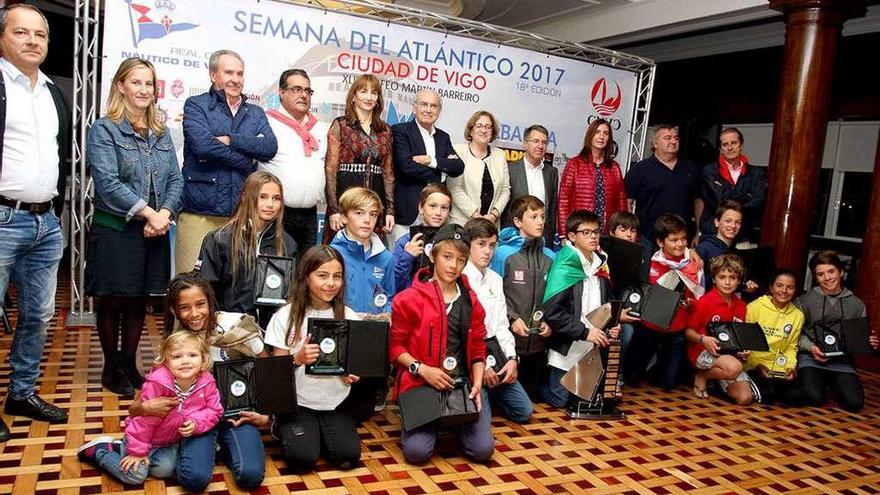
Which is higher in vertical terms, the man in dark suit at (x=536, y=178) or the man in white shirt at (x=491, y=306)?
the man in dark suit at (x=536, y=178)

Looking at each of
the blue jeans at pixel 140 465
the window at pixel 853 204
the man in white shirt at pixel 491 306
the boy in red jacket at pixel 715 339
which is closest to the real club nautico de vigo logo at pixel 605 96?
the boy in red jacket at pixel 715 339

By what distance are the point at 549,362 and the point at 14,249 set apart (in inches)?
103

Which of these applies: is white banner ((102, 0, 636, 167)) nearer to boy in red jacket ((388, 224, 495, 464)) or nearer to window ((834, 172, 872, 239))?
boy in red jacket ((388, 224, 495, 464))

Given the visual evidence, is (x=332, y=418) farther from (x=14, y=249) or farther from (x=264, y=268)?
(x=14, y=249)

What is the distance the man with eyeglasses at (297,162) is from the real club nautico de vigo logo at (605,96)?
10.1 ft

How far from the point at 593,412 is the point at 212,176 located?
240 centimetres

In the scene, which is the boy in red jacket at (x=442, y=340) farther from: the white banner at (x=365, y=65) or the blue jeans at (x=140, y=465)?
the white banner at (x=365, y=65)

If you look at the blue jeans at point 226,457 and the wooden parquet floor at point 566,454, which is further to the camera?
the wooden parquet floor at point 566,454

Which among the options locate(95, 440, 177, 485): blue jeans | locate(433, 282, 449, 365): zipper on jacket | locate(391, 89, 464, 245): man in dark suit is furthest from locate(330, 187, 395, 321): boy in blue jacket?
locate(95, 440, 177, 485): blue jeans

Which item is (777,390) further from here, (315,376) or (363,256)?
(315,376)

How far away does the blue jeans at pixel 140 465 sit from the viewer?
2.54 meters

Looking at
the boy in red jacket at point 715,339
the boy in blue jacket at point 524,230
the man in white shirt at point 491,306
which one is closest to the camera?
the man in white shirt at point 491,306

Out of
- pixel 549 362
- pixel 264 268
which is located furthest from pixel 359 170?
pixel 549 362

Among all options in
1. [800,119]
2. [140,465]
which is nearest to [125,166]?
[140,465]
